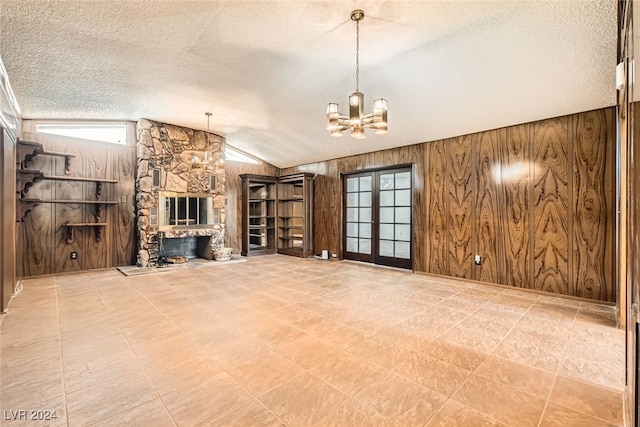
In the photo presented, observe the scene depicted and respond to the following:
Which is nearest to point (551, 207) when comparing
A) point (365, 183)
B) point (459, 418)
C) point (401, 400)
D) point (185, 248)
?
point (365, 183)

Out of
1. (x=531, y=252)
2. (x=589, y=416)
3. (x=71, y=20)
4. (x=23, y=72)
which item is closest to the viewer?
(x=589, y=416)

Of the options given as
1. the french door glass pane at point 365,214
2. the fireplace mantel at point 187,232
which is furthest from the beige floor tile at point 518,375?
the fireplace mantel at point 187,232

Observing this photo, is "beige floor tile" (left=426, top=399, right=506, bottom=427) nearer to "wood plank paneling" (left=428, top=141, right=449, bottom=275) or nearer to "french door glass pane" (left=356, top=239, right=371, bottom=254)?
"wood plank paneling" (left=428, top=141, right=449, bottom=275)

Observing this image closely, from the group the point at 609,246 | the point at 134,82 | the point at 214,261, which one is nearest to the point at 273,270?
the point at 214,261

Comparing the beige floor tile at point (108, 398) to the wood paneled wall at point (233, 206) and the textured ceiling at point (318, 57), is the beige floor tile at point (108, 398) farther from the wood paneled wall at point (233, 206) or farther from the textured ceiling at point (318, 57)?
the wood paneled wall at point (233, 206)

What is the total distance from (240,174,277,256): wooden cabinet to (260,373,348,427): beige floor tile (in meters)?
6.00

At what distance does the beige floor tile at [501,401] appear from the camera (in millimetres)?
1653

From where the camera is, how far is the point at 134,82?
4.35 m

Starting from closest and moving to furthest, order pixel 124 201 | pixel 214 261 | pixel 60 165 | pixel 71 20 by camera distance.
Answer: pixel 71 20 < pixel 60 165 < pixel 124 201 < pixel 214 261

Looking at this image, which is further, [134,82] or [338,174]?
[338,174]

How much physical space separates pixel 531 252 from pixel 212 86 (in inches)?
219

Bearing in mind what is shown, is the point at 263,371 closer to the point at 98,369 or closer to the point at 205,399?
the point at 205,399

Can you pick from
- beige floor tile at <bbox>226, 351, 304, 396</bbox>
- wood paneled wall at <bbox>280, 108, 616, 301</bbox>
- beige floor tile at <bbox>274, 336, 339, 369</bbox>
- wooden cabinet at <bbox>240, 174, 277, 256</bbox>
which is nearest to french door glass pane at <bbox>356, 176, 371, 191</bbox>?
wood paneled wall at <bbox>280, 108, 616, 301</bbox>

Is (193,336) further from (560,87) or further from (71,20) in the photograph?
(560,87)
